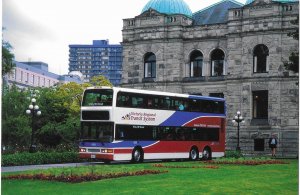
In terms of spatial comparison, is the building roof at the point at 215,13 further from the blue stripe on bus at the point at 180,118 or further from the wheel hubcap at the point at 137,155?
the wheel hubcap at the point at 137,155

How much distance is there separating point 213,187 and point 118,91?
12885 mm

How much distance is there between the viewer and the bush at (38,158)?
26.0 m

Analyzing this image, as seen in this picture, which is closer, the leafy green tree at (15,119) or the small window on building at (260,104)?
the leafy green tree at (15,119)

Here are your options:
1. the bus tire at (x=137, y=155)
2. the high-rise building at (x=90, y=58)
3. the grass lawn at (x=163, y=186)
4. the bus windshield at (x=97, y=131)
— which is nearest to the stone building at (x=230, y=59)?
the high-rise building at (x=90, y=58)

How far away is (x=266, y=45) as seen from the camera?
43.2 metres

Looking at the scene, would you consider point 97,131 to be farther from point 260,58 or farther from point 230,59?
point 260,58

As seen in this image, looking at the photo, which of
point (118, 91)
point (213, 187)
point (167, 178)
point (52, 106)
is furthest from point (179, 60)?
point (213, 187)

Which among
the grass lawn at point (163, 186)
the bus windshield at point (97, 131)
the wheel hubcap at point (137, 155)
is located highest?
the bus windshield at point (97, 131)

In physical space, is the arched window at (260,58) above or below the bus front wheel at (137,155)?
above

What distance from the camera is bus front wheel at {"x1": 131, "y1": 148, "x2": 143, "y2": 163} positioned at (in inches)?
1133

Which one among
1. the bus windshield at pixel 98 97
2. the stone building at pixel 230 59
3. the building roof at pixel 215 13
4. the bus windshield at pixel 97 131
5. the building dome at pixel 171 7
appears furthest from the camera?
the building dome at pixel 171 7

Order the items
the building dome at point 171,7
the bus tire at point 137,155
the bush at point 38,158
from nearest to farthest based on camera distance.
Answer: the bush at point 38,158 → the bus tire at point 137,155 → the building dome at point 171,7

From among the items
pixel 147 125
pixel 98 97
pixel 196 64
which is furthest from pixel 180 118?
pixel 196 64

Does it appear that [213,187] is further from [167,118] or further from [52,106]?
[52,106]
